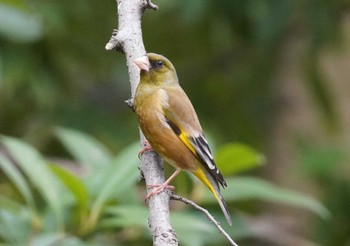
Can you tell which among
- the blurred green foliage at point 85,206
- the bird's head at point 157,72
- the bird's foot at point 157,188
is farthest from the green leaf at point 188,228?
the bird's foot at point 157,188

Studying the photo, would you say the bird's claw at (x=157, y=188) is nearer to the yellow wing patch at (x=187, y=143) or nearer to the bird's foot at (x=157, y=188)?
the bird's foot at (x=157, y=188)

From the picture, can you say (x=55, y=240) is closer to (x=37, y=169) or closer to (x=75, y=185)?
(x=75, y=185)

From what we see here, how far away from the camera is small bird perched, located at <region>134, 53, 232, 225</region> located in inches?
179

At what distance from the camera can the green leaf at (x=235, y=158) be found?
542 centimetres

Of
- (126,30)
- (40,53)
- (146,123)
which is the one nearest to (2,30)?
(40,53)

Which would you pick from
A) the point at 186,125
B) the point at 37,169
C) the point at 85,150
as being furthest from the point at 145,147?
the point at 85,150

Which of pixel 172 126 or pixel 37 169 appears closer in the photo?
pixel 172 126

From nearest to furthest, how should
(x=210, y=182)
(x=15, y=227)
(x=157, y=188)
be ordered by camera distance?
(x=157, y=188) → (x=210, y=182) → (x=15, y=227)

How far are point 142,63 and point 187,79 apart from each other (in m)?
4.32

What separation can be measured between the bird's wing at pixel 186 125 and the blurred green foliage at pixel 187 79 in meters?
0.95

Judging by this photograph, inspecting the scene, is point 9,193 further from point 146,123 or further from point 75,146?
point 146,123

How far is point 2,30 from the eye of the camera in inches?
256

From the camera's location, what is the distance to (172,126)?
15.5 feet

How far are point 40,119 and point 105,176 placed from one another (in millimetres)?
2752
